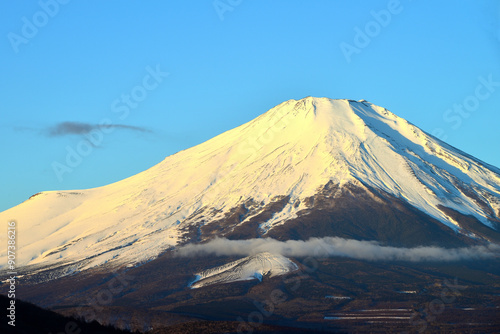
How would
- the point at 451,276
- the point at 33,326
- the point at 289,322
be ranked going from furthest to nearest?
the point at 451,276 < the point at 289,322 < the point at 33,326

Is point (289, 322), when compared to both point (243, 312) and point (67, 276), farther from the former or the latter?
point (67, 276)

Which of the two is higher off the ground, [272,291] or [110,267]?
[110,267]

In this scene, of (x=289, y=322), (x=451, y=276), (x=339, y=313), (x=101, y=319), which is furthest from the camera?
(x=451, y=276)

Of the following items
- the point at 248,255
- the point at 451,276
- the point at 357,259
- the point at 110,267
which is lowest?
the point at 451,276

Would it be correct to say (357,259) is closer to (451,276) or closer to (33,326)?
(451,276)

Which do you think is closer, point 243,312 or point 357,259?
point 243,312

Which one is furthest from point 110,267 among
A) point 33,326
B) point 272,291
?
point 33,326
